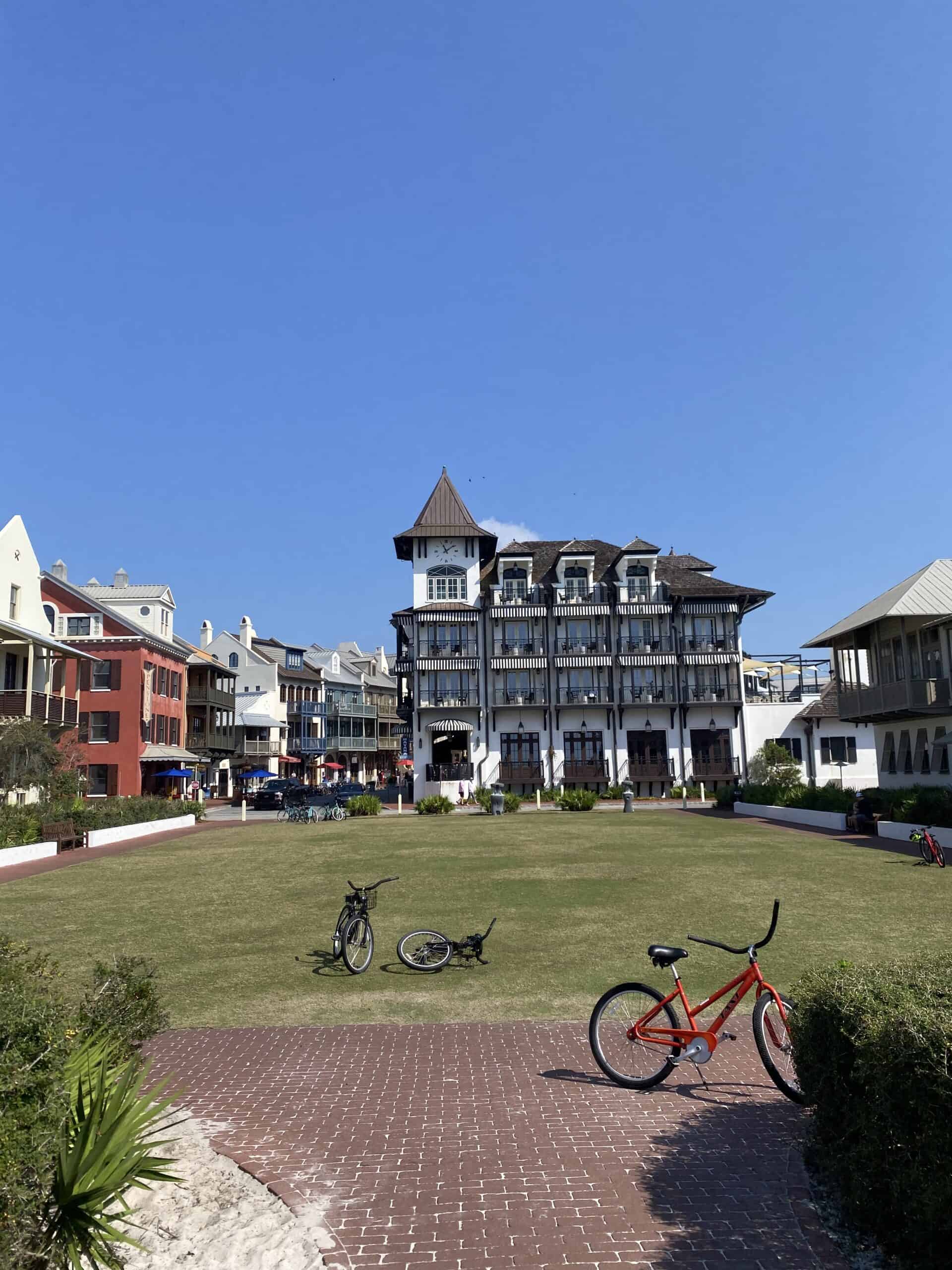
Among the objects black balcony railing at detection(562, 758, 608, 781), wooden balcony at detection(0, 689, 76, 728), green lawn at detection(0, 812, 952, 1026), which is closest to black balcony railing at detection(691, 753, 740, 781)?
black balcony railing at detection(562, 758, 608, 781)

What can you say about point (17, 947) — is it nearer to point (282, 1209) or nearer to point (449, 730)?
point (282, 1209)

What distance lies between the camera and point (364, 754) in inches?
3514

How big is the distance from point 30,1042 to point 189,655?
51.5 metres

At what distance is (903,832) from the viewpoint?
25891mm

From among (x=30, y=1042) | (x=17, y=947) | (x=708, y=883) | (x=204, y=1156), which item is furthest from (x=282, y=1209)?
(x=708, y=883)

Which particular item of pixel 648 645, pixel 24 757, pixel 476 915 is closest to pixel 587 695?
pixel 648 645

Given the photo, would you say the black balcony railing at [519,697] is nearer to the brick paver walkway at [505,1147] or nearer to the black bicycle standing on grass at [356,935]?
the black bicycle standing on grass at [356,935]

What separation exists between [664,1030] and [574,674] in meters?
47.3

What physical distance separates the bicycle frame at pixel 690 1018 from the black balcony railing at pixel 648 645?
47524mm

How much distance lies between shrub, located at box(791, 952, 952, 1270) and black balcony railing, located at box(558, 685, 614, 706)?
48.0m

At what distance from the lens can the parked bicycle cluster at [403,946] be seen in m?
10.8

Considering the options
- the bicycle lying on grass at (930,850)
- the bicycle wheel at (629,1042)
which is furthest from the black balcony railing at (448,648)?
the bicycle wheel at (629,1042)

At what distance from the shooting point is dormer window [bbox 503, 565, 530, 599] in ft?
180

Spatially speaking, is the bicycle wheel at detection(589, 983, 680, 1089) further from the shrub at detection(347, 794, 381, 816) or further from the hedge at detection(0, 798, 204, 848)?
the shrub at detection(347, 794, 381, 816)
